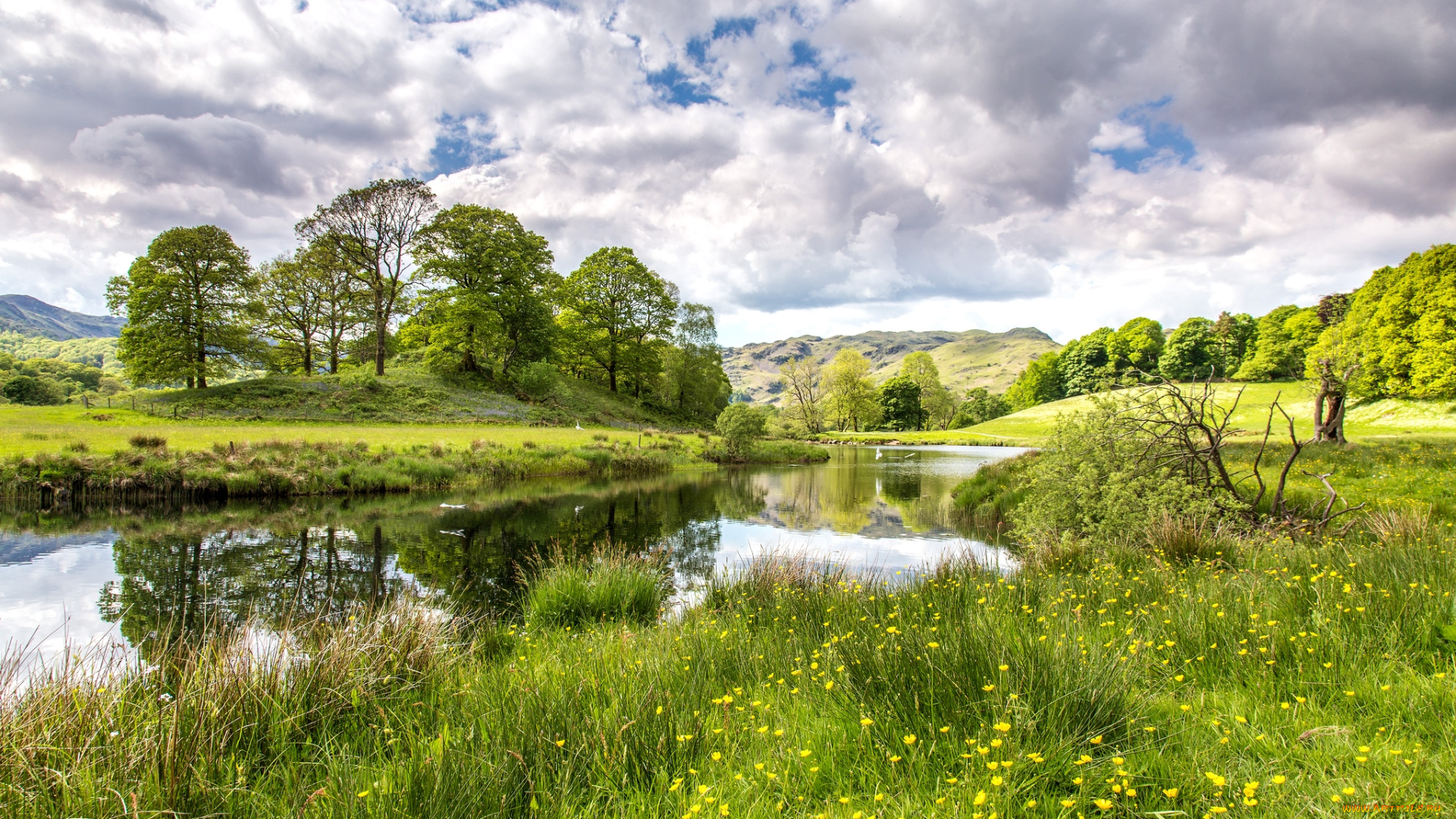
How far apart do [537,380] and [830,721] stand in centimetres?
4213

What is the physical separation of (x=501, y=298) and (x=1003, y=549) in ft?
132

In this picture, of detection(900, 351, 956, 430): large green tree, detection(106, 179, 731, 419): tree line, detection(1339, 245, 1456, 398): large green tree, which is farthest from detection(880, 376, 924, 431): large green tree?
detection(1339, 245, 1456, 398): large green tree

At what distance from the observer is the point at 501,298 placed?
44.0 m

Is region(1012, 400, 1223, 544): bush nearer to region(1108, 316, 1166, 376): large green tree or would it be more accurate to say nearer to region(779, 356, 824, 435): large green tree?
region(779, 356, 824, 435): large green tree

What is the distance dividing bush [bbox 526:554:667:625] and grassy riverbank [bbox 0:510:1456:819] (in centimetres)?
240

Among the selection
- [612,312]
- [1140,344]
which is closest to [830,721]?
[612,312]

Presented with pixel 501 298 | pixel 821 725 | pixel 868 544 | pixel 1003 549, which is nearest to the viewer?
pixel 821 725

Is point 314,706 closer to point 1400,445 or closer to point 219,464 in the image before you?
point 219,464

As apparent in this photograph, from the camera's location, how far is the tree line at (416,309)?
112ft

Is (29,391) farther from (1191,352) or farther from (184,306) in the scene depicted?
(1191,352)

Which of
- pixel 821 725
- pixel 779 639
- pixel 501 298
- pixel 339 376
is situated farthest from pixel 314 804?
pixel 501 298

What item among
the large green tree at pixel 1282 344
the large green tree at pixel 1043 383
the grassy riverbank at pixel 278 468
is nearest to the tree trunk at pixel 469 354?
the grassy riverbank at pixel 278 468

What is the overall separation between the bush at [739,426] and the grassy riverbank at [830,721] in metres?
36.1

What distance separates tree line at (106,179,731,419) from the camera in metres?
34.0
